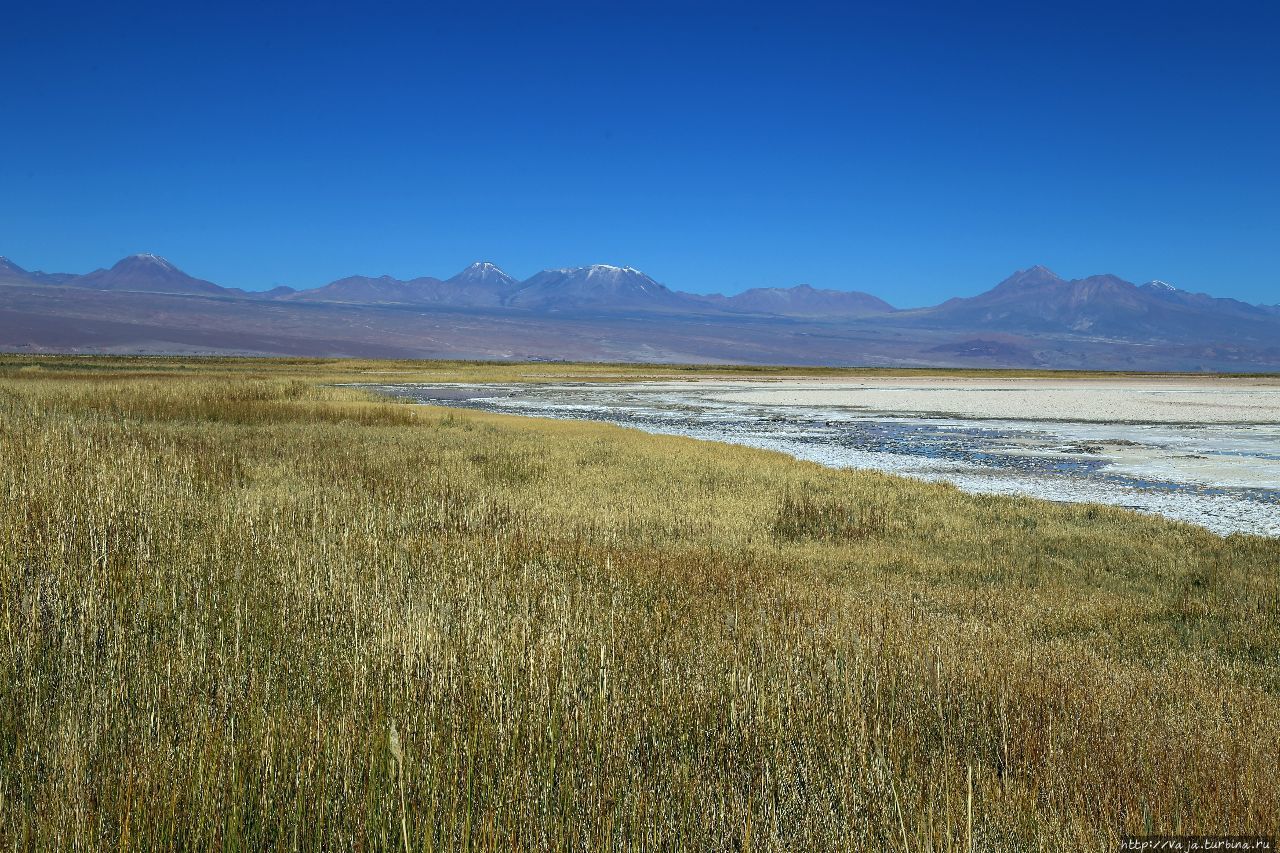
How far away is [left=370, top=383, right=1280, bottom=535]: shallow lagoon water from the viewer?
60.9 ft

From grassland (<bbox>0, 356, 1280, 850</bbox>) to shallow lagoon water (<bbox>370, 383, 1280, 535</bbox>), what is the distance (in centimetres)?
696

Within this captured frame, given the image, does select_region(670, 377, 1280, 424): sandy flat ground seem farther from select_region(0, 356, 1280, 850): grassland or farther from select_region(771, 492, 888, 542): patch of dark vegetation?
select_region(0, 356, 1280, 850): grassland

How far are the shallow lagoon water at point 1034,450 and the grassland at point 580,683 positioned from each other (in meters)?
6.96

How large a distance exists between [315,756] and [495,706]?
101 centimetres

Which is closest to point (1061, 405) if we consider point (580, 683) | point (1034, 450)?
point (1034, 450)

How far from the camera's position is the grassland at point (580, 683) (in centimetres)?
368

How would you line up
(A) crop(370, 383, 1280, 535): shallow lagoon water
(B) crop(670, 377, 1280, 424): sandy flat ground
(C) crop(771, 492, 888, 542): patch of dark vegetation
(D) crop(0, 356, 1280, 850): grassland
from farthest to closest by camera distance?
(B) crop(670, 377, 1280, 424): sandy flat ground → (A) crop(370, 383, 1280, 535): shallow lagoon water → (C) crop(771, 492, 888, 542): patch of dark vegetation → (D) crop(0, 356, 1280, 850): grassland

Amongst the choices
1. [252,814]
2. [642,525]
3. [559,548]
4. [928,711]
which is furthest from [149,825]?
[642,525]

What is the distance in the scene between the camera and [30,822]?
3.43 meters

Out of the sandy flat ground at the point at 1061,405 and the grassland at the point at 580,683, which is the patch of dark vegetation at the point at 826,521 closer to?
the grassland at the point at 580,683

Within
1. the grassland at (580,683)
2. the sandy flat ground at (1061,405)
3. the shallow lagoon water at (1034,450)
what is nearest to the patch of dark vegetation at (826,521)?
the grassland at (580,683)

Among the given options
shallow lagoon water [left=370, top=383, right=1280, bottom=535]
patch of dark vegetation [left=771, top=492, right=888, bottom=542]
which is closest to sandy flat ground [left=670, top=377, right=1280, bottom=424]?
shallow lagoon water [left=370, top=383, right=1280, bottom=535]

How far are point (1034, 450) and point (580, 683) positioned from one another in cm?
2724

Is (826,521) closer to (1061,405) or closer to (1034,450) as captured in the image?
(1034,450)
